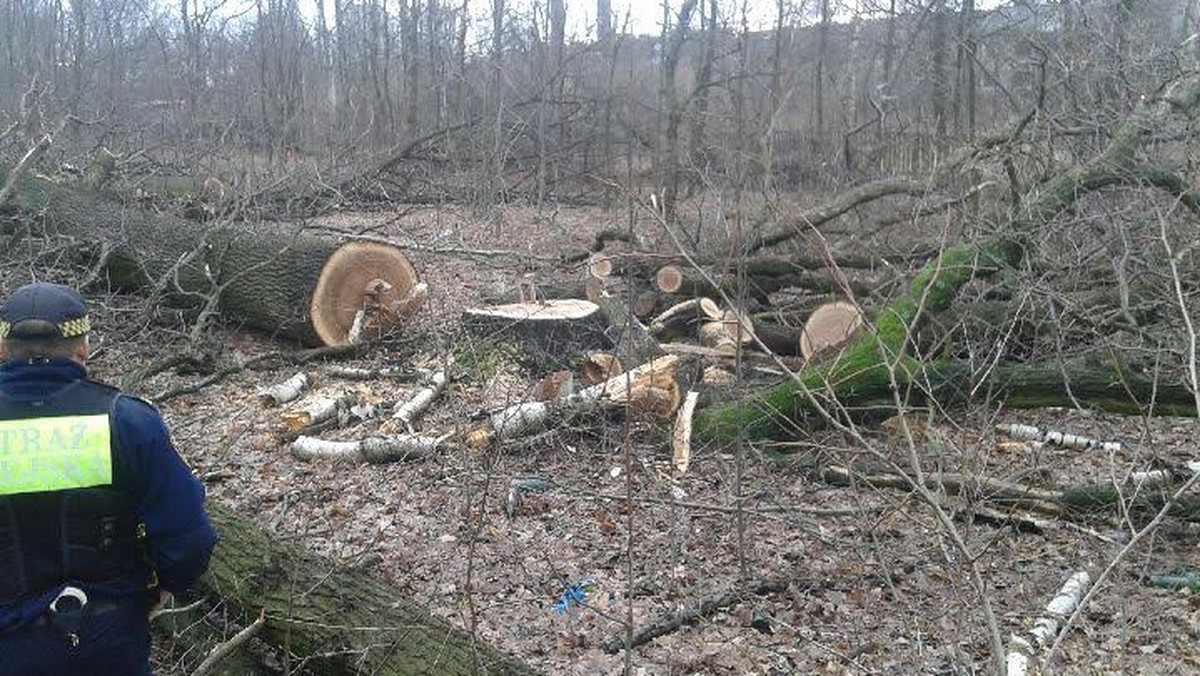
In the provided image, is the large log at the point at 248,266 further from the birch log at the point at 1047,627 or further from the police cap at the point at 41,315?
the birch log at the point at 1047,627

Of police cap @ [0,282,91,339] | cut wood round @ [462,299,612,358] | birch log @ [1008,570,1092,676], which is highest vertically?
police cap @ [0,282,91,339]

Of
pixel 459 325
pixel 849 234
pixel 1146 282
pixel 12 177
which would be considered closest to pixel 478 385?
pixel 459 325

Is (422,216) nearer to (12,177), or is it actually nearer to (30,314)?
(12,177)

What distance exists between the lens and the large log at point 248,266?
305 inches

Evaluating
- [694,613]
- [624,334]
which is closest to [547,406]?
[624,334]

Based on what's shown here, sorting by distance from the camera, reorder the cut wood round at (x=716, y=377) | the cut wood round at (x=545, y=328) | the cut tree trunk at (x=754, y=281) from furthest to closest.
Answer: the cut tree trunk at (x=754, y=281) → the cut wood round at (x=545, y=328) → the cut wood round at (x=716, y=377)

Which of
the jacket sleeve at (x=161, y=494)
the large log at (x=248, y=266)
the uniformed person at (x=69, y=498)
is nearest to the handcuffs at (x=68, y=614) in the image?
the uniformed person at (x=69, y=498)

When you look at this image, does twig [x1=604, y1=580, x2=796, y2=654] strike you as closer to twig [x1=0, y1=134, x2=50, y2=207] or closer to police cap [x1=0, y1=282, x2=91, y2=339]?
police cap [x1=0, y1=282, x2=91, y2=339]

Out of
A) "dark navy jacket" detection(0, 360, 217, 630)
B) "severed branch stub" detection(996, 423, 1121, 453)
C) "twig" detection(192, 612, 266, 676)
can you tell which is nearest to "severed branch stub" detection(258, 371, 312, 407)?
"twig" detection(192, 612, 266, 676)

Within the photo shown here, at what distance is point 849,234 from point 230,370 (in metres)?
6.27

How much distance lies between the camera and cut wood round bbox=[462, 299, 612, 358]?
7406 millimetres

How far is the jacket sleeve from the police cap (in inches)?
8.6

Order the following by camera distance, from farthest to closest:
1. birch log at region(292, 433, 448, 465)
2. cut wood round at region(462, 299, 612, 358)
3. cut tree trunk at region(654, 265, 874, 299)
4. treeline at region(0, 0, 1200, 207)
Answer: treeline at region(0, 0, 1200, 207)
cut tree trunk at region(654, 265, 874, 299)
cut wood round at region(462, 299, 612, 358)
birch log at region(292, 433, 448, 465)

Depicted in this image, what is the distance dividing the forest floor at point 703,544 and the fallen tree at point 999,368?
28 centimetres
